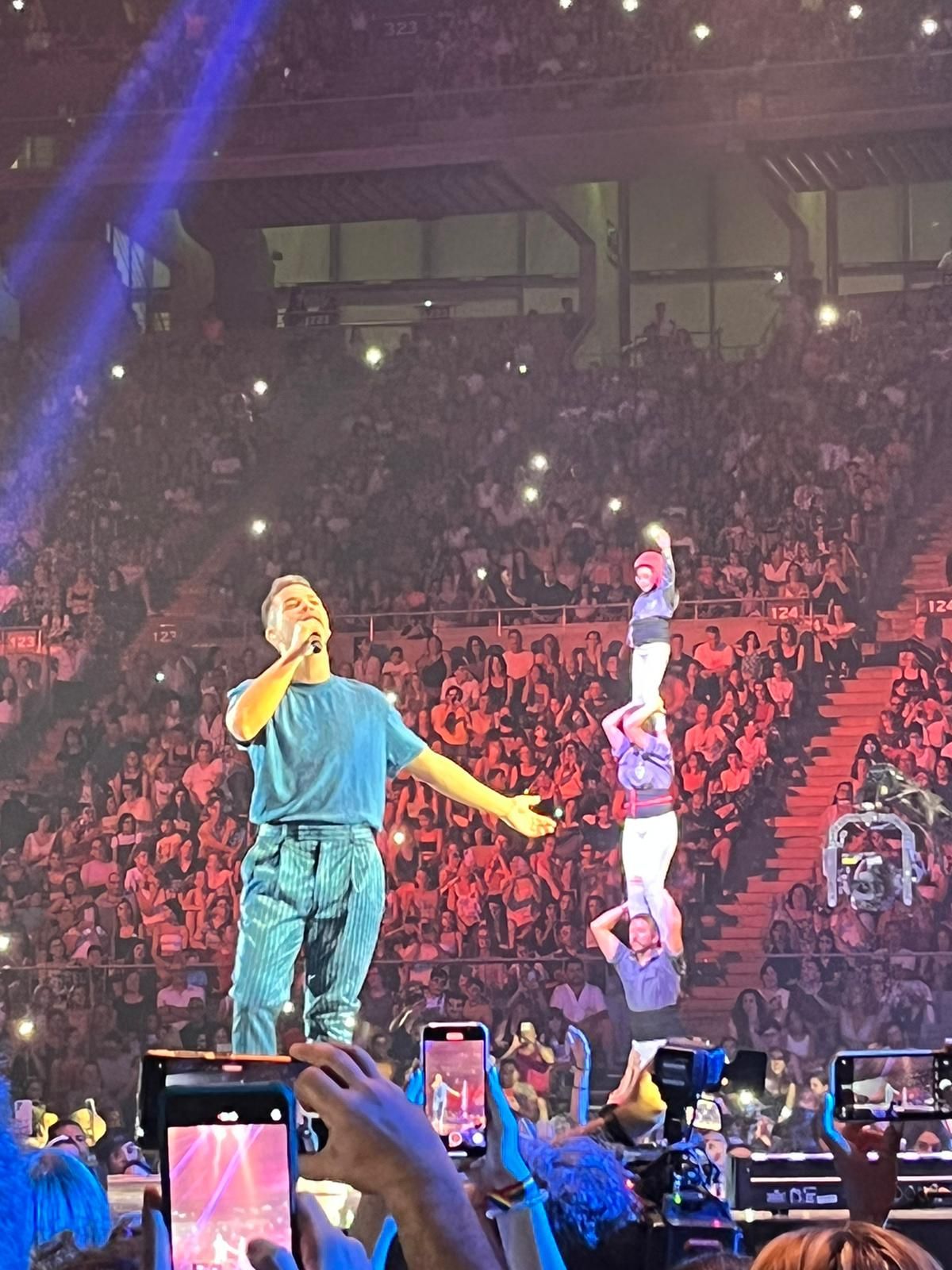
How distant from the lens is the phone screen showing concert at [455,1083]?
253 cm

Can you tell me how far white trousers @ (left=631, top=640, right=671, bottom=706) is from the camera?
10.9 metres

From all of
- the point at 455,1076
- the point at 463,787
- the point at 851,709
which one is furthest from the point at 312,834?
the point at 455,1076

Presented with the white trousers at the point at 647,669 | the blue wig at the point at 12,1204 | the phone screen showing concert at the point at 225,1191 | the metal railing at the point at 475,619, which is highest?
the metal railing at the point at 475,619

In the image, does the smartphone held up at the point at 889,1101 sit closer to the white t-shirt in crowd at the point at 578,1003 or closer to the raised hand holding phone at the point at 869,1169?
the raised hand holding phone at the point at 869,1169

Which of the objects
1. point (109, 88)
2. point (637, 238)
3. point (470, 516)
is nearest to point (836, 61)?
point (637, 238)

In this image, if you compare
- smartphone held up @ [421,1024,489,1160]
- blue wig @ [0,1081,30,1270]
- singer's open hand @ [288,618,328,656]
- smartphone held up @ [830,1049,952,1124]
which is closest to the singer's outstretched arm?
singer's open hand @ [288,618,328,656]

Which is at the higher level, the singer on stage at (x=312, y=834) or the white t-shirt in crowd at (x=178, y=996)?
the singer on stage at (x=312, y=834)

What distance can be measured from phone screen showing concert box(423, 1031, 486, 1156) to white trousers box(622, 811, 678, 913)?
8.10 metres

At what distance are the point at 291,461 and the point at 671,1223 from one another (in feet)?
35.3

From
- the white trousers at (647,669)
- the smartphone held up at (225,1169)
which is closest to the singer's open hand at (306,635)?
the white trousers at (647,669)

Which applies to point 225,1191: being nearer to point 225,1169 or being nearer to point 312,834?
point 225,1169

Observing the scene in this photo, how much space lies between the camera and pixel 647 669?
11.0m

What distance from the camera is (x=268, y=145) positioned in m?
12.8

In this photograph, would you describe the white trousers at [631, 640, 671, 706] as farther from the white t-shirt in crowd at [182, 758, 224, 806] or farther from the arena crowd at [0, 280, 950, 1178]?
the white t-shirt in crowd at [182, 758, 224, 806]
